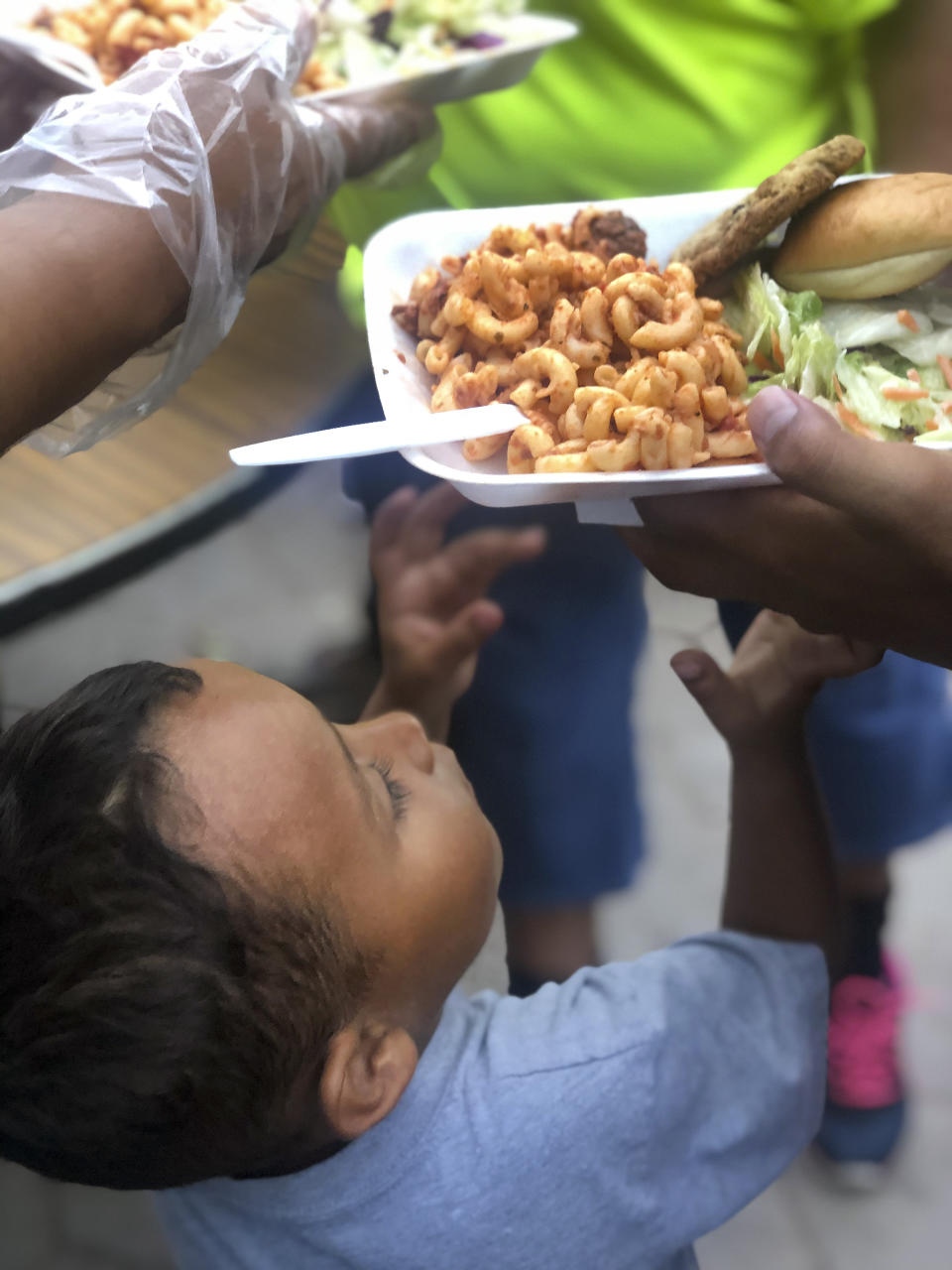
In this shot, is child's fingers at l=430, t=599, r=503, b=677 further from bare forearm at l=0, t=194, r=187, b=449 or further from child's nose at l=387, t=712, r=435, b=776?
bare forearm at l=0, t=194, r=187, b=449

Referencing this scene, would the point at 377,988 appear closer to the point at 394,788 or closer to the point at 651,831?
the point at 394,788

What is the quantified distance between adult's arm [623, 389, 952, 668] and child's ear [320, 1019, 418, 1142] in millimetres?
245

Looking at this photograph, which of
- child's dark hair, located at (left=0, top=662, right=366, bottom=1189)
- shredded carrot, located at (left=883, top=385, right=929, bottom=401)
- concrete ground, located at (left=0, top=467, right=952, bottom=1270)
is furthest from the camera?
concrete ground, located at (left=0, top=467, right=952, bottom=1270)

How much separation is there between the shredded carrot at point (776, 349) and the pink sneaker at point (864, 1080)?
1.17 feet

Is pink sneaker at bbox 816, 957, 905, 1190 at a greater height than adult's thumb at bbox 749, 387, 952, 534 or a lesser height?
lesser

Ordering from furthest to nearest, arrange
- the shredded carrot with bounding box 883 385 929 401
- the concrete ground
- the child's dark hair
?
1. the concrete ground
2. the shredded carrot with bounding box 883 385 929 401
3. the child's dark hair

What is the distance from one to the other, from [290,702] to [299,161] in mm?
288

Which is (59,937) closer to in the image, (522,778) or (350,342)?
(522,778)

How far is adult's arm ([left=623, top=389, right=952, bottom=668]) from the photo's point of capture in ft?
1.13

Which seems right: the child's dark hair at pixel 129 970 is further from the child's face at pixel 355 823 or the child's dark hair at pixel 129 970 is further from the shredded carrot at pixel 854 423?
the shredded carrot at pixel 854 423

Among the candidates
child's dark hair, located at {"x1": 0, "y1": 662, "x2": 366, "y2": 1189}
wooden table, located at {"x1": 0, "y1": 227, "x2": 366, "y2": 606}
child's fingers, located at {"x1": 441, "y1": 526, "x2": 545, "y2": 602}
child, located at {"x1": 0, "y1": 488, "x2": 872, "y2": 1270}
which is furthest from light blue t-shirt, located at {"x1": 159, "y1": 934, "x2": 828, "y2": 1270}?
wooden table, located at {"x1": 0, "y1": 227, "x2": 366, "y2": 606}

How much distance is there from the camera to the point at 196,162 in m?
0.41

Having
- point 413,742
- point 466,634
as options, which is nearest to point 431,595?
point 466,634

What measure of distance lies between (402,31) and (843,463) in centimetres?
45
